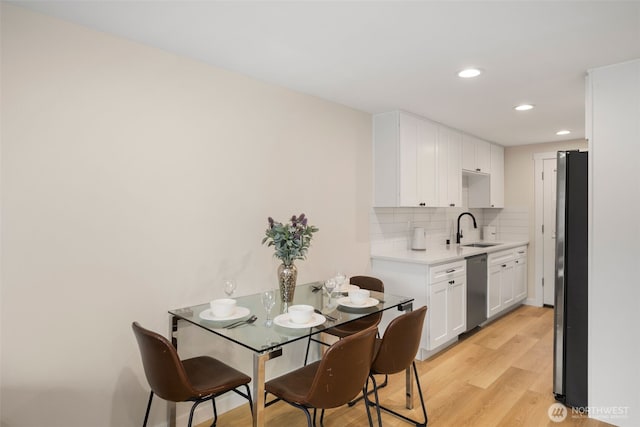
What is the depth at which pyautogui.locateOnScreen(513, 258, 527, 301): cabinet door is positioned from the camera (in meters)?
4.88

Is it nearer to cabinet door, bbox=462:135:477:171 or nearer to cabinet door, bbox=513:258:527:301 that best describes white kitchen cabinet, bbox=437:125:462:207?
cabinet door, bbox=462:135:477:171

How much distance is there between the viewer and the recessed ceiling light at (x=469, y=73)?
2.48 m

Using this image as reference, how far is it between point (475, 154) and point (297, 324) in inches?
143

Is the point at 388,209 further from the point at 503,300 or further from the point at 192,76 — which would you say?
the point at 192,76

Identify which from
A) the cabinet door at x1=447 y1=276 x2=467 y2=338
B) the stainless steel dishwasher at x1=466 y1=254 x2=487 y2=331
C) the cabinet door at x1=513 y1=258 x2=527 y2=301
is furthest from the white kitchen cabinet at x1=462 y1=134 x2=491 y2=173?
the cabinet door at x1=447 y1=276 x2=467 y2=338

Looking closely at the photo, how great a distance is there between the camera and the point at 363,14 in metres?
1.78

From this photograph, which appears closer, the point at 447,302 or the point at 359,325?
the point at 359,325

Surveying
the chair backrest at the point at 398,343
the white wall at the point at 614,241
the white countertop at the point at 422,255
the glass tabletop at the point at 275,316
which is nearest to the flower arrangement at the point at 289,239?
the glass tabletop at the point at 275,316

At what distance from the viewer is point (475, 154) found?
4637 millimetres

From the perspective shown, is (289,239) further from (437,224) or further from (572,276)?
(437,224)

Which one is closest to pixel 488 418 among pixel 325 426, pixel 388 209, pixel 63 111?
pixel 325 426

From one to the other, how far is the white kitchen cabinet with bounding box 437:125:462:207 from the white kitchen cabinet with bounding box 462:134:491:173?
0.14 meters

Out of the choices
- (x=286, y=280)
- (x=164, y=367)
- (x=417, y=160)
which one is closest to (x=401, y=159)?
(x=417, y=160)

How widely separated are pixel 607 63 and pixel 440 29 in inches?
50.3
